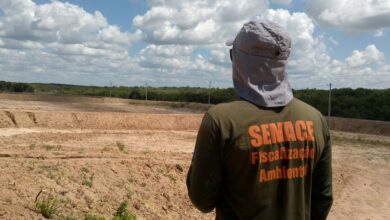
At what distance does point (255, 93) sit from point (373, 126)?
82.9 feet

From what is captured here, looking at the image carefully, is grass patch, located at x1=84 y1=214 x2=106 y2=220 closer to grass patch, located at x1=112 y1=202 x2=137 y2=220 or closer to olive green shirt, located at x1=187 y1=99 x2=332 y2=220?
grass patch, located at x1=112 y1=202 x2=137 y2=220

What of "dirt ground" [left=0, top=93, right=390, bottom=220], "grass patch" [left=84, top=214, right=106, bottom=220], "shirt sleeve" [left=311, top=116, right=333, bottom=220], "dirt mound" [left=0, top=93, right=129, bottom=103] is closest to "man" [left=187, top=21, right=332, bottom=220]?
"shirt sleeve" [left=311, top=116, right=333, bottom=220]

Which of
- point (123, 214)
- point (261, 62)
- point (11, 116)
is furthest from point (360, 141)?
point (261, 62)

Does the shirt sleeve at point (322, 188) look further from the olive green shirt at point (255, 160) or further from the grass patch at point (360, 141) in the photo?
the grass patch at point (360, 141)

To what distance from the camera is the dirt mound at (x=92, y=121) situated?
67.9 feet

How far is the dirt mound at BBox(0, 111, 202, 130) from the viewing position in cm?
2070

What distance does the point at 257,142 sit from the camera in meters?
2.10

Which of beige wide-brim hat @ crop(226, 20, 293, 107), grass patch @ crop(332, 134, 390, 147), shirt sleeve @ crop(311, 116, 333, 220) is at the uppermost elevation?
beige wide-brim hat @ crop(226, 20, 293, 107)

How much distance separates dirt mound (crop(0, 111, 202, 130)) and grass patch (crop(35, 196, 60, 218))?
14854 millimetres

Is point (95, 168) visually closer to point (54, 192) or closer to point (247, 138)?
point (54, 192)

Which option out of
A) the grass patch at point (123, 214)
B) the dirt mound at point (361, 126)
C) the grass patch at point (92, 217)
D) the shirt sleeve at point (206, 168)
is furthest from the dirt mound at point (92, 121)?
the shirt sleeve at point (206, 168)

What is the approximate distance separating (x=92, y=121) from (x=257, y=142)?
67.8ft

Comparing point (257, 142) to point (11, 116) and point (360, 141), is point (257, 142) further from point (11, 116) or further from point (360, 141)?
point (360, 141)

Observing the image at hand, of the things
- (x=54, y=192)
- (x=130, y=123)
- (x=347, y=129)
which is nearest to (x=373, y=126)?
(x=347, y=129)
